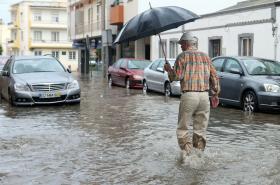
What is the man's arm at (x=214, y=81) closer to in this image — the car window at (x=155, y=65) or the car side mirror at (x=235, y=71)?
the car side mirror at (x=235, y=71)

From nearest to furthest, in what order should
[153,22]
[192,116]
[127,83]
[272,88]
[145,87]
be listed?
[192,116], [153,22], [272,88], [145,87], [127,83]

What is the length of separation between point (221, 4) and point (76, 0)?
2281 cm

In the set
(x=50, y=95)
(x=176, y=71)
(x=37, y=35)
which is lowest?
(x=50, y=95)

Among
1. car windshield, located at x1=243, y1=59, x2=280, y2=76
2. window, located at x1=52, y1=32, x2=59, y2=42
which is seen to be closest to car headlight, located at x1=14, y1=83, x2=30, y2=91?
car windshield, located at x1=243, y1=59, x2=280, y2=76

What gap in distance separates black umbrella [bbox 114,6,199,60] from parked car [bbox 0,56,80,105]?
22.0 ft

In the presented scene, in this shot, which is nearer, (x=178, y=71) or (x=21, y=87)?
(x=178, y=71)

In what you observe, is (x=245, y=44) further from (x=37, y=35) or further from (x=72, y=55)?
(x=37, y=35)

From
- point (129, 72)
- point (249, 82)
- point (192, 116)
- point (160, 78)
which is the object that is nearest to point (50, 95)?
point (249, 82)

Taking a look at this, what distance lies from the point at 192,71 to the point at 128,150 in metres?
1.92

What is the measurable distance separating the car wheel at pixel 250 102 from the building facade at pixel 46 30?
6931cm

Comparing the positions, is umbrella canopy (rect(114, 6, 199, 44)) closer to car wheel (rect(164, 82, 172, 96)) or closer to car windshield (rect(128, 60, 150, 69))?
car wheel (rect(164, 82, 172, 96))

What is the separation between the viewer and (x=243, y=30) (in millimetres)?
24281

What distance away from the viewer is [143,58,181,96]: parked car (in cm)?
2053

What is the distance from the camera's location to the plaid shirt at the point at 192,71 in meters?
7.63
